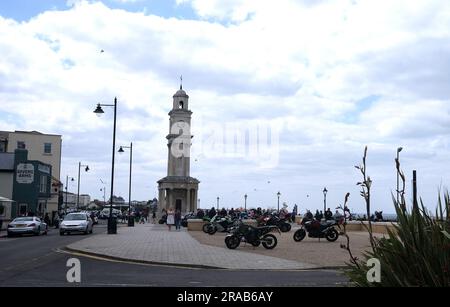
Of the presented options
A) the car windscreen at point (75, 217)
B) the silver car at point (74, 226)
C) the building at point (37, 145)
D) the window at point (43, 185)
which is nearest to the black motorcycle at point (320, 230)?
the silver car at point (74, 226)

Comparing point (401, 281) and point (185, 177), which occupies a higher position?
point (185, 177)

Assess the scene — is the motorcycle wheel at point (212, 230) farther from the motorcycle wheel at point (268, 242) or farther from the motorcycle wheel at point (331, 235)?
the motorcycle wheel at point (268, 242)

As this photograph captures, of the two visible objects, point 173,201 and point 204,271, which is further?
point 173,201

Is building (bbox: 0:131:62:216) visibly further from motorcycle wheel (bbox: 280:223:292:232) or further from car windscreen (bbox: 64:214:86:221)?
motorcycle wheel (bbox: 280:223:292:232)

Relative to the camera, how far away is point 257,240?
2333 cm

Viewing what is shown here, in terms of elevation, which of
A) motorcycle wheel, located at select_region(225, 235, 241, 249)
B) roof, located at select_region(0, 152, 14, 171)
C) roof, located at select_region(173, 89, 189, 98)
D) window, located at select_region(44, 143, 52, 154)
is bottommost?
motorcycle wheel, located at select_region(225, 235, 241, 249)

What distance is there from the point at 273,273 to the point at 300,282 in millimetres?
2094

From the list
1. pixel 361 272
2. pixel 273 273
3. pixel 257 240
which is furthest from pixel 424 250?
pixel 257 240

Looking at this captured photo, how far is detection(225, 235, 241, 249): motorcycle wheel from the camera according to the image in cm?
2311

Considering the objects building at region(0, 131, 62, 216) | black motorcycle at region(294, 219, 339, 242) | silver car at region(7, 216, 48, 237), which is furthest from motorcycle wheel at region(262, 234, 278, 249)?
building at region(0, 131, 62, 216)

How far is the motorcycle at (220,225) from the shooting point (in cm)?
3378

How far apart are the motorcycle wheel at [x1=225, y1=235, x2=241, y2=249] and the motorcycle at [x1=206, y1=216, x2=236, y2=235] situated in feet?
32.7

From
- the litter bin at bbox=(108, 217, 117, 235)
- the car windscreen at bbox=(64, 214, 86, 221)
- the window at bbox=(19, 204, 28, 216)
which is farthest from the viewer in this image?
the window at bbox=(19, 204, 28, 216)
